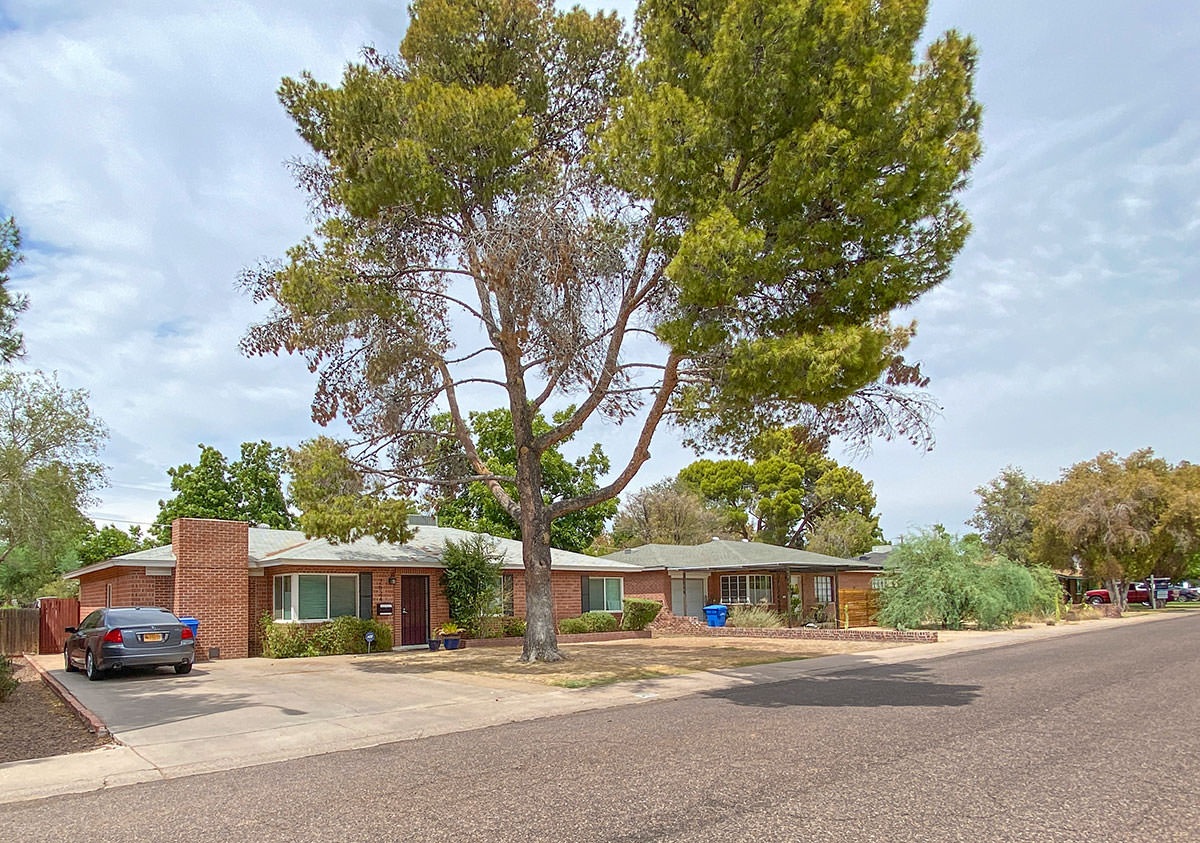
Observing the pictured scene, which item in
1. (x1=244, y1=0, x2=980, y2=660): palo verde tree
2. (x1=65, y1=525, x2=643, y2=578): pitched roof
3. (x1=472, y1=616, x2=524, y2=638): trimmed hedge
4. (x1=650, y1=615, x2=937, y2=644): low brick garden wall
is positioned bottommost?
(x1=650, y1=615, x2=937, y2=644): low brick garden wall

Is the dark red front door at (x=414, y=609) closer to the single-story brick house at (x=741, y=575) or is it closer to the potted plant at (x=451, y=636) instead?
the potted plant at (x=451, y=636)

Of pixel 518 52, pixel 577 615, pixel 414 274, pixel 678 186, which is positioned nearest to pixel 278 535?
pixel 577 615

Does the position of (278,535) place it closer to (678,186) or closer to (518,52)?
(518,52)

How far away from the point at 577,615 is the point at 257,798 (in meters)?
23.0

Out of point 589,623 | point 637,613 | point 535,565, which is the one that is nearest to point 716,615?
point 637,613

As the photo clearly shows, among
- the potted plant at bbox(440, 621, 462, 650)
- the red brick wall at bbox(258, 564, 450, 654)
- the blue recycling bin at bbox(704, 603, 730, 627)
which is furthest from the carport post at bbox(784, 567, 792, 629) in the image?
the red brick wall at bbox(258, 564, 450, 654)

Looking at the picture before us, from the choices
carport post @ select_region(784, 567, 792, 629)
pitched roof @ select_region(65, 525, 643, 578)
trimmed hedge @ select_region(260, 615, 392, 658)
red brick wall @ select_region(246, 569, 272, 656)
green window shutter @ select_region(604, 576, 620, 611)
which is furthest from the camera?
carport post @ select_region(784, 567, 792, 629)

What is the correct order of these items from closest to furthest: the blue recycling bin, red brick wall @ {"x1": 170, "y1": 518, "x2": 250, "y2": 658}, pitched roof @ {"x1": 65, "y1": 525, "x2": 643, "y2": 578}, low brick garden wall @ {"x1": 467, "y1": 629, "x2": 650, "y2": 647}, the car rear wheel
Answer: the car rear wheel → red brick wall @ {"x1": 170, "y1": 518, "x2": 250, "y2": 658} → pitched roof @ {"x1": 65, "y1": 525, "x2": 643, "y2": 578} → low brick garden wall @ {"x1": 467, "y1": 629, "x2": 650, "y2": 647} → the blue recycling bin

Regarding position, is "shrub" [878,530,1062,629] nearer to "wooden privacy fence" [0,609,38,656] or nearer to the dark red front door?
the dark red front door

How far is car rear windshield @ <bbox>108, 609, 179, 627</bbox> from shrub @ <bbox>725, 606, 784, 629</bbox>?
1938 cm

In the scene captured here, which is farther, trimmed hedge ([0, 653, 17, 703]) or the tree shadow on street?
trimmed hedge ([0, 653, 17, 703])

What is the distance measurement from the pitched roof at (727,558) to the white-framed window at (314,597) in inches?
523

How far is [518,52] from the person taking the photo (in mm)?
→ 18453

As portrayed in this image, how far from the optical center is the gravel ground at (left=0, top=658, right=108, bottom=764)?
956 centimetres
